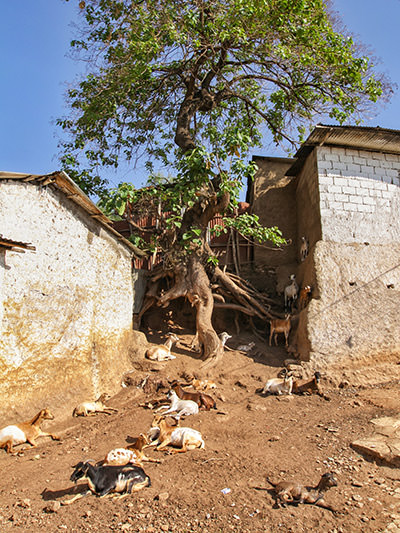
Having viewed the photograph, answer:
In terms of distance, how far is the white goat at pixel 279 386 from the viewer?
298 inches

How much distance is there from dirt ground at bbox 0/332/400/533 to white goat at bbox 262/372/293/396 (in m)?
0.18

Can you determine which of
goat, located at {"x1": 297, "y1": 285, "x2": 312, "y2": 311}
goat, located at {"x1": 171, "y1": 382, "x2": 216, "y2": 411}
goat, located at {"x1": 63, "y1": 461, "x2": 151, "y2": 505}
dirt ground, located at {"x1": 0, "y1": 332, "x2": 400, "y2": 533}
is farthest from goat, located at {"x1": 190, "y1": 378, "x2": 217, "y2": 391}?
goat, located at {"x1": 63, "y1": 461, "x2": 151, "y2": 505}

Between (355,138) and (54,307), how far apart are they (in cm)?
768

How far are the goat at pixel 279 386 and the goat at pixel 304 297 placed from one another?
7.40ft

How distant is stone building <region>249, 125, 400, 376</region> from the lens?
851 centimetres

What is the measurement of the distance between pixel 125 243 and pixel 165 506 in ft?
20.3

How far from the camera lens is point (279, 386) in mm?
7609

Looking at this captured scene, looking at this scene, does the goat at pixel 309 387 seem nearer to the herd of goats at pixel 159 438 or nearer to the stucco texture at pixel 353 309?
the herd of goats at pixel 159 438

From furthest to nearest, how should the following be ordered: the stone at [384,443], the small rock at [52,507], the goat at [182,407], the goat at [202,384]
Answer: the goat at [202,384] → the goat at [182,407] → the stone at [384,443] → the small rock at [52,507]

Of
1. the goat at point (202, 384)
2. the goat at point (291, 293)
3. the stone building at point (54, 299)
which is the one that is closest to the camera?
the stone building at point (54, 299)

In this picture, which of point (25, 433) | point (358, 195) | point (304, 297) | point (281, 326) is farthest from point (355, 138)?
point (25, 433)

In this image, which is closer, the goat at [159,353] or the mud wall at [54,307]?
the mud wall at [54,307]

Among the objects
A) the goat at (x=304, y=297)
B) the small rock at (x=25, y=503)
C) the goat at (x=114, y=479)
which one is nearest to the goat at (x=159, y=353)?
the goat at (x=304, y=297)

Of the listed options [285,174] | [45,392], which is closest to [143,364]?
[45,392]
